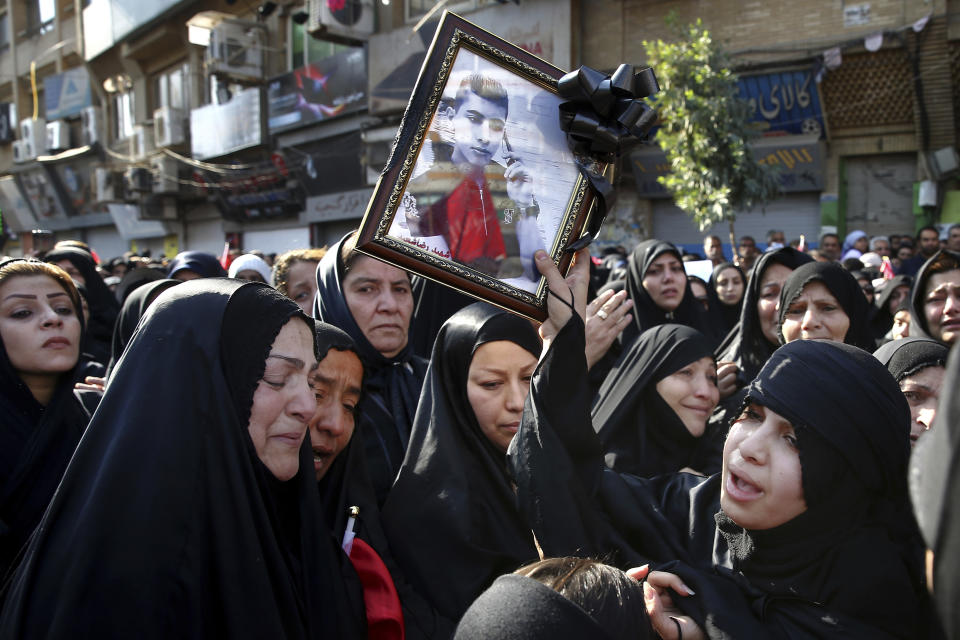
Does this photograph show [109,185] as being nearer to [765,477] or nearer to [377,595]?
[377,595]

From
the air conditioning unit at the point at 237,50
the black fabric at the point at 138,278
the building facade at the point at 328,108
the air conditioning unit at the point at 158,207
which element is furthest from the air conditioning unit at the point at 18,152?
the black fabric at the point at 138,278

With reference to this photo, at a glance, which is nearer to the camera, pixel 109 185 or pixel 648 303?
pixel 648 303

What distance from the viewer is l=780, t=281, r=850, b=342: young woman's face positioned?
111 inches

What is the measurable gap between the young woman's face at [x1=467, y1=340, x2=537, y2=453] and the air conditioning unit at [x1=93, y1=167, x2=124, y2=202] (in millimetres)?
23858

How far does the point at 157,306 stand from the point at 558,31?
1197 cm

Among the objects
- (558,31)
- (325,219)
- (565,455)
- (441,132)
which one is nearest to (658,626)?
(565,455)

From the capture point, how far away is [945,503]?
0.66 meters

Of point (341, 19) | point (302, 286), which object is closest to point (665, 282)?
point (302, 286)

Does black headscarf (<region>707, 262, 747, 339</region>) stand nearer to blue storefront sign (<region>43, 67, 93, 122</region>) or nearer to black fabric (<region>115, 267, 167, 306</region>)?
black fabric (<region>115, 267, 167, 306</region>)

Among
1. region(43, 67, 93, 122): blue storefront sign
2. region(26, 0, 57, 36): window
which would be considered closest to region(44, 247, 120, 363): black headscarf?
region(43, 67, 93, 122): blue storefront sign

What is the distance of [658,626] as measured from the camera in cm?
139

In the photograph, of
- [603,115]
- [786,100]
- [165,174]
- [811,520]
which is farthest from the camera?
[165,174]

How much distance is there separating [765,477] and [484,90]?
104cm

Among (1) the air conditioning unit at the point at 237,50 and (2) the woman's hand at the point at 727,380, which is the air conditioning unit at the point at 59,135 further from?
(2) the woman's hand at the point at 727,380
